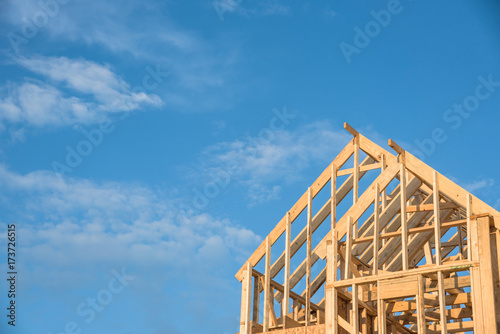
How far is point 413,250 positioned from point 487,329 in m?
5.48

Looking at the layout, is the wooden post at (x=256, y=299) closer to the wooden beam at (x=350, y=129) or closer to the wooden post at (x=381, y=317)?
the wooden post at (x=381, y=317)

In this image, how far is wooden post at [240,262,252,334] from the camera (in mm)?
16062

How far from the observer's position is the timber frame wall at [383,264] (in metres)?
13.3

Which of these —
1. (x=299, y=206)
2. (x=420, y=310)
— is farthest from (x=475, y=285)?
(x=299, y=206)

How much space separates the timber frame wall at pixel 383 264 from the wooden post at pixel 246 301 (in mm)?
25

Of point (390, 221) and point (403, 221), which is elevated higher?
point (390, 221)

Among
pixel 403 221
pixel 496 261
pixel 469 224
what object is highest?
pixel 403 221

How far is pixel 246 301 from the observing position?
650 inches

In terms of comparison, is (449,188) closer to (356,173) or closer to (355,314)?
(356,173)

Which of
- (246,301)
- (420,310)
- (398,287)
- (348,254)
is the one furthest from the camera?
(246,301)

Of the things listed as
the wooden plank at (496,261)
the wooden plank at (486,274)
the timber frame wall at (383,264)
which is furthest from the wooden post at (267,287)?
the wooden plank at (496,261)

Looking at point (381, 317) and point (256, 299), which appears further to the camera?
point (256, 299)

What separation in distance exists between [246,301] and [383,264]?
4.34 metres

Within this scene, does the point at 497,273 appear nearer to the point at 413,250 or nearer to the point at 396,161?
the point at 396,161
